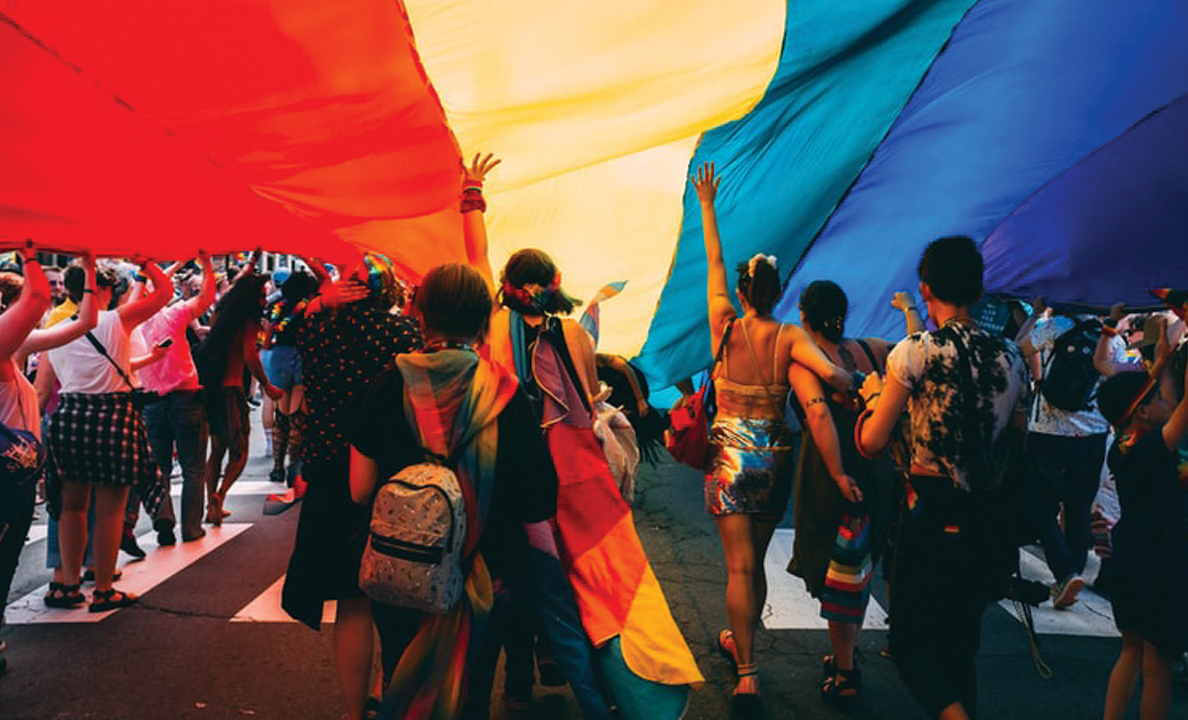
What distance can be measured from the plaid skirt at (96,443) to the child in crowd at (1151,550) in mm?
5070

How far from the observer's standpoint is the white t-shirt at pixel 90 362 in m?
4.52

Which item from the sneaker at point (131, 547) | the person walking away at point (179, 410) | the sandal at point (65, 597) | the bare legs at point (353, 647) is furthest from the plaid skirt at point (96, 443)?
the bare legs at point (353, 647)

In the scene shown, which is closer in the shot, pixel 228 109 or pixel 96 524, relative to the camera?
pixel 228 109

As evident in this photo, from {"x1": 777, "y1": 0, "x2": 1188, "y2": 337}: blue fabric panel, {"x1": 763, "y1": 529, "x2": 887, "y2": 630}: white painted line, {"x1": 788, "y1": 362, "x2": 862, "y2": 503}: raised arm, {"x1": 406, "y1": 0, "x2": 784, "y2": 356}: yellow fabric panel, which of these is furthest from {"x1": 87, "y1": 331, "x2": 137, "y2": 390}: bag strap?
{"x1": 777, "y1": 0, "x2": 1188, "y2": 337}: blue fabric panel

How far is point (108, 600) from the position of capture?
4.61m

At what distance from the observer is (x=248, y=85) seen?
2553 mm

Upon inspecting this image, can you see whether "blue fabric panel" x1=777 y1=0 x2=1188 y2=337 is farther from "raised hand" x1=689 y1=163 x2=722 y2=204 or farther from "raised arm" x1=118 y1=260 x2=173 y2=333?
"raised arm" x1=118 y1=260 x2=173 y2=333

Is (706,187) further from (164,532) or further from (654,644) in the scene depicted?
(164,532)

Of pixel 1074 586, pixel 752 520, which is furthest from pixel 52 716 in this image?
Result: pixel 1074 586

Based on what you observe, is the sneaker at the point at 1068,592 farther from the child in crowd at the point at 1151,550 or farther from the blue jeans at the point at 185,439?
the blue jeans at the point at 185,439

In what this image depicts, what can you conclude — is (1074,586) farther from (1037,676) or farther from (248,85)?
(248,85)

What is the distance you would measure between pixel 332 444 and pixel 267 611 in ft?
7.43

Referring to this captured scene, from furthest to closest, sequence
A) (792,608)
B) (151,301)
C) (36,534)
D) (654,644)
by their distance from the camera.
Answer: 1. (36,534)
2. (792,608)
3. (151,301)
4. (654,644)

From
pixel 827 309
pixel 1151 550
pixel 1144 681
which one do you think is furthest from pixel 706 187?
pixel 1144 681
